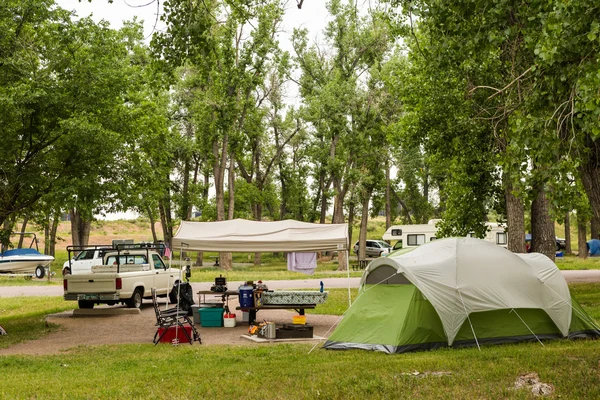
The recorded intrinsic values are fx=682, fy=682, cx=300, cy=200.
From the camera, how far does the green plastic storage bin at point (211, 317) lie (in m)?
16.5

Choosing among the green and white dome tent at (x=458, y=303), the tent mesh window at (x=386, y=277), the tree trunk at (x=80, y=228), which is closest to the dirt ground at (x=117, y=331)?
the tent mesh window at (x=386, y=277)

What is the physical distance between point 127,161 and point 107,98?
217cm

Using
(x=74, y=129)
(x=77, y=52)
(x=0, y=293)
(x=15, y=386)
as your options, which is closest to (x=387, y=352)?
(x=15, y=386)

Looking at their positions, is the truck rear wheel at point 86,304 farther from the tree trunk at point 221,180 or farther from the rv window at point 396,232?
the rv window at point 396,232

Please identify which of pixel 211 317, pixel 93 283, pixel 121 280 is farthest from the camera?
pixel 121 280

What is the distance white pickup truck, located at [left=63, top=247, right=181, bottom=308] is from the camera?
63.2 feet

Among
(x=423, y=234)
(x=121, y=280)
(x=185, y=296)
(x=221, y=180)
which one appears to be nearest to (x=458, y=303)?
(x=185, y=296)

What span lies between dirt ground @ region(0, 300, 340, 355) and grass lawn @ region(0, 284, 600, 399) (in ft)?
3.33

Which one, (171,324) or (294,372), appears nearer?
(294,372)

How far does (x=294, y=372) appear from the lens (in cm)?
973

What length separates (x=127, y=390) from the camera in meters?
8.69

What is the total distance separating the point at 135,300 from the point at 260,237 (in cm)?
578

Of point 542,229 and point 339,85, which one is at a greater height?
point 339,85

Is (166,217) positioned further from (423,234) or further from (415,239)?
(423,234)
